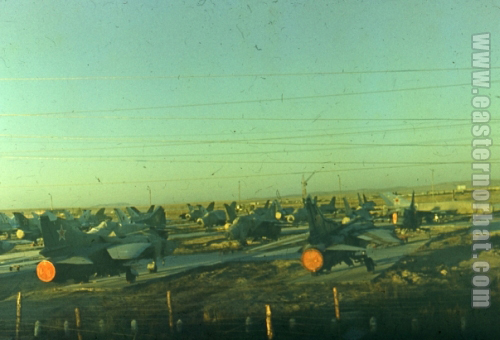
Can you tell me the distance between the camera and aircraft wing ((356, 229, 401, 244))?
13727 millimetres

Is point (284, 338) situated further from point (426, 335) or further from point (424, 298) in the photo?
point (424, 298)

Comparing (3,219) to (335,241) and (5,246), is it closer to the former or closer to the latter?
(5,246)

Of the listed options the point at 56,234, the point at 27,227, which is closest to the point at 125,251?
the point at 56,234

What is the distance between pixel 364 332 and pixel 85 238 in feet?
30.8

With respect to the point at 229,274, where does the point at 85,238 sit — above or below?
above

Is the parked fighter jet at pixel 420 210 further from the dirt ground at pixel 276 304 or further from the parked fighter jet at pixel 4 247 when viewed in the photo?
the parked fighter jet at pixel 4 247

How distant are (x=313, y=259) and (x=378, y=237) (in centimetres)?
380

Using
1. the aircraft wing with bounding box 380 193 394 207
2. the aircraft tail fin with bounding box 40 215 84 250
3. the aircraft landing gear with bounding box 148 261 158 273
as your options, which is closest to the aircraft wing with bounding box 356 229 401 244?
the aircraft landing gear with bounding box 148 261 158 273

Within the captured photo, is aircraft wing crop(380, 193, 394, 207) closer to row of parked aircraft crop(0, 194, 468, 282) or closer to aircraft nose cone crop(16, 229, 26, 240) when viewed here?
row of parked aircraft crop(0, 194, 468, 282)

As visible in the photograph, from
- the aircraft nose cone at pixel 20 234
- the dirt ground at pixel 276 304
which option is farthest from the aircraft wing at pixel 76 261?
the aircraft nose cone at pixel 20 234

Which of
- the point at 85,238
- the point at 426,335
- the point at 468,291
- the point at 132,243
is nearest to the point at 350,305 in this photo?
the point at 426,335

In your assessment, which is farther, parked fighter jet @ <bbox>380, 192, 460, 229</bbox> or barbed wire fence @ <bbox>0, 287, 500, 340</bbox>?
parked fighter jet @ <bbox>380, 192, 460, 229</bbox>

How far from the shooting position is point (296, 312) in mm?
9125

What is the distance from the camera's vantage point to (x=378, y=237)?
13914 mm
